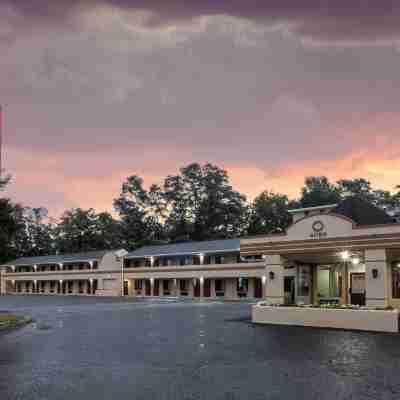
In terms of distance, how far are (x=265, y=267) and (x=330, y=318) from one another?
8439 mm

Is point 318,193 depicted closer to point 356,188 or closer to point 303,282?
point 356,188

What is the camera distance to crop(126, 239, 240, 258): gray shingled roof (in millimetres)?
62000

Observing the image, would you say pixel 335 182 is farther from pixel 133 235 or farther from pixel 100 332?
pixel 100 332

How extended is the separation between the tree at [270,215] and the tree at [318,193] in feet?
11.7

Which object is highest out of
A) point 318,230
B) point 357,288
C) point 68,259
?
point 318,230

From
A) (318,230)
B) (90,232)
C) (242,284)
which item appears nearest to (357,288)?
(318,230)

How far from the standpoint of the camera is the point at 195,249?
6594 cm

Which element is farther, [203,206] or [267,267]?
[203,206]

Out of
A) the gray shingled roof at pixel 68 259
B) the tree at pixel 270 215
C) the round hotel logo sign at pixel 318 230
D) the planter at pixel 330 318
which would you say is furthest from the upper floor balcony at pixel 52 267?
the round hotel logo sign at pixel 318 230

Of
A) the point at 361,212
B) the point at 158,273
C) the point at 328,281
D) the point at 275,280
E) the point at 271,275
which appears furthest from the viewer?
the point at 158,273

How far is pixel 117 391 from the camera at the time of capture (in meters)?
10.4

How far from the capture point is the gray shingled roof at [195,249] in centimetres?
6200

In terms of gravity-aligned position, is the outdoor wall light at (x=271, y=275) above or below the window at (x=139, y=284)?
above

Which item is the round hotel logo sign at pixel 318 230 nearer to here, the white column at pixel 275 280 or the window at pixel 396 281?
the white column at pixel 275 280
